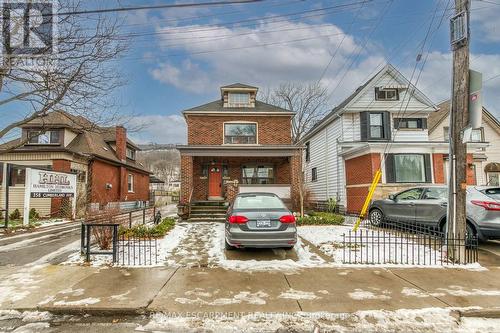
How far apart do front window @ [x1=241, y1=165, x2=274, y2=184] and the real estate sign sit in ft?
30.4

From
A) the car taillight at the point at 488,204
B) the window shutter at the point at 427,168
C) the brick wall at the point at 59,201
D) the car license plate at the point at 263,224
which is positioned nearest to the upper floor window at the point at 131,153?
the brick wall at the point at 59,201

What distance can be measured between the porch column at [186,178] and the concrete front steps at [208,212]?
58 centimetres

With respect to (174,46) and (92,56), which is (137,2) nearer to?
(174,46)

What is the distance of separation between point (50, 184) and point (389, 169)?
1626 cm

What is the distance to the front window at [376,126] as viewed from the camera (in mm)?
17750

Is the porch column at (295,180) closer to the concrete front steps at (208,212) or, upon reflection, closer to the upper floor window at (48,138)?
the concrete front steps at (208,212)

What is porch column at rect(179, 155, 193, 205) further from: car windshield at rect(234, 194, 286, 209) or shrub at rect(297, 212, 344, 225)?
car windshield at rect(234, 194, 286, 209)

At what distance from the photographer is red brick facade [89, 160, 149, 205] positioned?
19703 millimetres

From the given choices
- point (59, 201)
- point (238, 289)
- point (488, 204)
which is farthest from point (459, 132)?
point (59, 201)

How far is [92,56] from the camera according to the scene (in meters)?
9.86

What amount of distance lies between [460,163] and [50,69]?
11924mm

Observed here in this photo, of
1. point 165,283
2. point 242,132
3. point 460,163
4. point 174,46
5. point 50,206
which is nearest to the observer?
point 165,283

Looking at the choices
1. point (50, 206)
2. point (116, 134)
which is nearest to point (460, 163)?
point (50, 206)

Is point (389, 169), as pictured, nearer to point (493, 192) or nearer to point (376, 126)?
point (376, 126)
